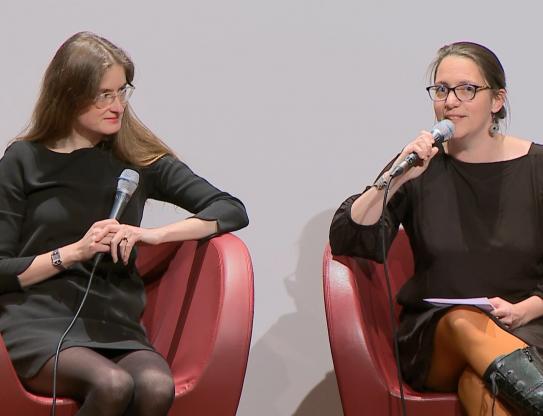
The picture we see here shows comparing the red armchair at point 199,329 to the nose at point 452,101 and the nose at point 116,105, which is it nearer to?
the nose at point 116,105

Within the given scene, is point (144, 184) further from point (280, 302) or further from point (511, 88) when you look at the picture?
point (511, 88)

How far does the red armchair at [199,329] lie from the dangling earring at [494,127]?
0.69m

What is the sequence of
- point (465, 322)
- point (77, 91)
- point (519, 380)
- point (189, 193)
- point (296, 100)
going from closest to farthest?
point (519, 380) < point (465, 322) < point (77, 91) < point (189, 193) < point (296, 100)

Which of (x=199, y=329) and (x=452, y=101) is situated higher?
(x=452, y=101)

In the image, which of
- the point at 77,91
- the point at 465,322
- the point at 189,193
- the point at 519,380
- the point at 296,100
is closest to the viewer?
the point at 519,380

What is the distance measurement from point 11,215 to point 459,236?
1.08 meters

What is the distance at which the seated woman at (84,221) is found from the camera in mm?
2221

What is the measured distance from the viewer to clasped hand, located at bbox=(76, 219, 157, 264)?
2.24 meters

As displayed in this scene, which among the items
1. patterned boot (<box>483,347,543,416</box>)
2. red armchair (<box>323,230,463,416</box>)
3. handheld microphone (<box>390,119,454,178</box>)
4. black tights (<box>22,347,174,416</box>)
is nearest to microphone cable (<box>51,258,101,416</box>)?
black tights (<box>22,347,174,416</box>)

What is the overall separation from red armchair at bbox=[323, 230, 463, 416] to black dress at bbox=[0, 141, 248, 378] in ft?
1.01

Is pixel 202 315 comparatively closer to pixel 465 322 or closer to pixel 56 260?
pixel 56 260

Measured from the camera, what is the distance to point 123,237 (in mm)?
2258

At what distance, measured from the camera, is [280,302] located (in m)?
3.04

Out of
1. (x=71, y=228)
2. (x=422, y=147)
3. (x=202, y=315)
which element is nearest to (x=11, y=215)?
(x=71, y=228)
